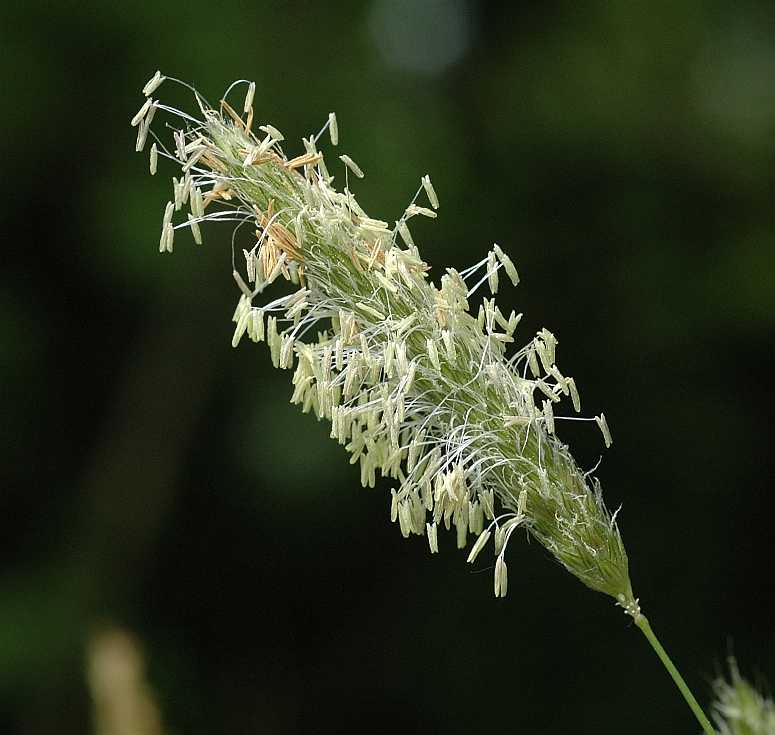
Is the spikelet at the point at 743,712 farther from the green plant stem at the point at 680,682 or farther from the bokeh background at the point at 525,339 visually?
the bokeh background at the point at 525,339

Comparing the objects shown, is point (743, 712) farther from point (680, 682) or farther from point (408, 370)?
point (408, 370)

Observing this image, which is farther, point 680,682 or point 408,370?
point 408,370

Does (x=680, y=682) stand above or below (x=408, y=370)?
below

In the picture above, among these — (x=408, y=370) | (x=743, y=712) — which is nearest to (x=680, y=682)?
(x=743, y=712)

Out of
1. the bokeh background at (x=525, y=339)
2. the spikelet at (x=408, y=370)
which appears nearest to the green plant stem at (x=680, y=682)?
the spikelet at (x=408, y=370)

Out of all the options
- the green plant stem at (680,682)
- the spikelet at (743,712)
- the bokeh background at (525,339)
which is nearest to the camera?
the green plant stem at (680,682)

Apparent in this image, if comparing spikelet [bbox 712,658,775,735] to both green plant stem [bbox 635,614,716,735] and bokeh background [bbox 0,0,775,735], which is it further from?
bokeh background [bbox 0,0,775,735]

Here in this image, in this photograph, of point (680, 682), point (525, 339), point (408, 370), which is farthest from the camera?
point (525, 339)

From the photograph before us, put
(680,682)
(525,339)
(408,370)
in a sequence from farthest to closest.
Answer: (525,339) < (408,370) < (680,682)
